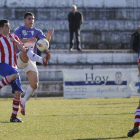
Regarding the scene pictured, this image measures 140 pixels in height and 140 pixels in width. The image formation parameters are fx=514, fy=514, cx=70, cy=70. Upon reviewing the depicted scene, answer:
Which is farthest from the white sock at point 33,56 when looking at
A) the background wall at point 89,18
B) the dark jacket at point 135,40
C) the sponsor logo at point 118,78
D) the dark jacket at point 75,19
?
the background wall at point 89,18

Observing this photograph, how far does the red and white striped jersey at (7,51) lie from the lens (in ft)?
33.7

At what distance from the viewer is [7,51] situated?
405 inches

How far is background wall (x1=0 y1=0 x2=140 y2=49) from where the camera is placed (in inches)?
1051

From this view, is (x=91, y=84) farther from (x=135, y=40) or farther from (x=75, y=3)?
(x=75, y=3)

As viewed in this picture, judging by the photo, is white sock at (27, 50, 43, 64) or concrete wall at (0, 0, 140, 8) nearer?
white sock at (27, 50, 43, 64)

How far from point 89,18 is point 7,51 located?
687 inches

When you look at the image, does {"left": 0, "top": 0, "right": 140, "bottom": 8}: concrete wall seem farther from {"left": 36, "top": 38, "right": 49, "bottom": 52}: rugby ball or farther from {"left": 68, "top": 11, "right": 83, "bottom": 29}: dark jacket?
{"left": 36, "top": 38, "right": 49, "bottom": 52}: rugby ball

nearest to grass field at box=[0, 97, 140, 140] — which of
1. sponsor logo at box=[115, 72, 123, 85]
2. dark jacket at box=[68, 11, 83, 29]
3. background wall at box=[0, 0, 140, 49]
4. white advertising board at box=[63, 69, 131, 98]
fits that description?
white advertising board at box=[63, 69, 131, 98]

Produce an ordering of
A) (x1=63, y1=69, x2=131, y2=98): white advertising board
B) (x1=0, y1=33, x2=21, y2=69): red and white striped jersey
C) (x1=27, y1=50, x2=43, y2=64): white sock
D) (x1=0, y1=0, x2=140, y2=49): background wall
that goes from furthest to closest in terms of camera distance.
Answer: (x1=0, y1=0, x2=140, y2=49): background wall < (x1=63, y1=69, x2=131, y2=98): white advertising board < (x1=0, y1=33, x2=21, y2=69): red and white striped jersey < (x1=27, y1=50, x2=43, y2=64): white sock

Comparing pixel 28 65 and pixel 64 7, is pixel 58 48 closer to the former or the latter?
pixel 64 7

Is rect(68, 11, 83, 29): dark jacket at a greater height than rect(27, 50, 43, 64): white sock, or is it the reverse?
rect(68, 11, 83, 29): dark jacket

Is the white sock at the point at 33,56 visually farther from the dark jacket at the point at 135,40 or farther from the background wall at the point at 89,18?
the background wall at the point at 89,18

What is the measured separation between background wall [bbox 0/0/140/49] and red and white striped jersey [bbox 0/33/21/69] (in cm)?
1609

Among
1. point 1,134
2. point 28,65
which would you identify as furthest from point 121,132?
point 28,65
